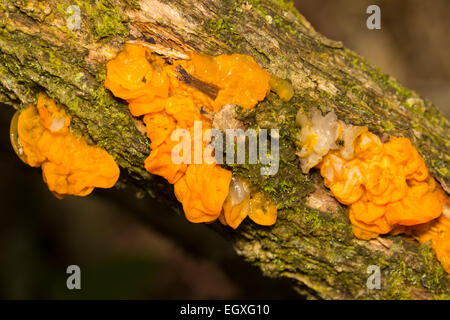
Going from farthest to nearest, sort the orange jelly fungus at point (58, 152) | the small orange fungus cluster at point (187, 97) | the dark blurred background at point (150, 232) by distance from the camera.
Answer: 1. the dark blurred background at point (150, 232)
2. the orange jelly fungus at point (58, 152)
3. the small orange fungus cluster at point (187, 97)

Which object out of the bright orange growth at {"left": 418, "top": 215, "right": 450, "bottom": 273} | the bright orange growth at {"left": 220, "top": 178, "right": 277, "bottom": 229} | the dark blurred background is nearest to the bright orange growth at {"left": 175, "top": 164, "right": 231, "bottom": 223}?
the bright orange growth at {"left": 220, "top": 178, "right": 277, "bottom": 229}

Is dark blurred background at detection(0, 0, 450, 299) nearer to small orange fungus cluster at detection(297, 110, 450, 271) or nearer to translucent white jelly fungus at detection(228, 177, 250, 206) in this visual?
translucent white jelly fungus at detection(228, 177, 250, 206)

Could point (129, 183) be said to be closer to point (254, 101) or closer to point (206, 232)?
point (254, 101)

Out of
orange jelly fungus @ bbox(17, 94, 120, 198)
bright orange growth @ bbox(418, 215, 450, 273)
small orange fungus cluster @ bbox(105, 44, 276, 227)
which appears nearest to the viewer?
small orange fungus cluster @ bbox(105, 44, 276, 227)

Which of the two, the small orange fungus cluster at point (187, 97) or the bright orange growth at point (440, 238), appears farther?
the bright orange growth at point (440, 238)

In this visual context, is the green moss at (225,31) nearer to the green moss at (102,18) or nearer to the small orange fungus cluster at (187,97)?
the small orange fungus cluster at (187,97)

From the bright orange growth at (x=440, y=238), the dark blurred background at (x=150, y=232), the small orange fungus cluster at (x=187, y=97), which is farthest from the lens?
the dark blurred background at (x=150, y=232)

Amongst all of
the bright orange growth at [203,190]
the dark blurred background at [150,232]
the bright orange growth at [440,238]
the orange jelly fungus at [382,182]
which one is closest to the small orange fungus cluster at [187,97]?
the bright orange growth at [203,190]
